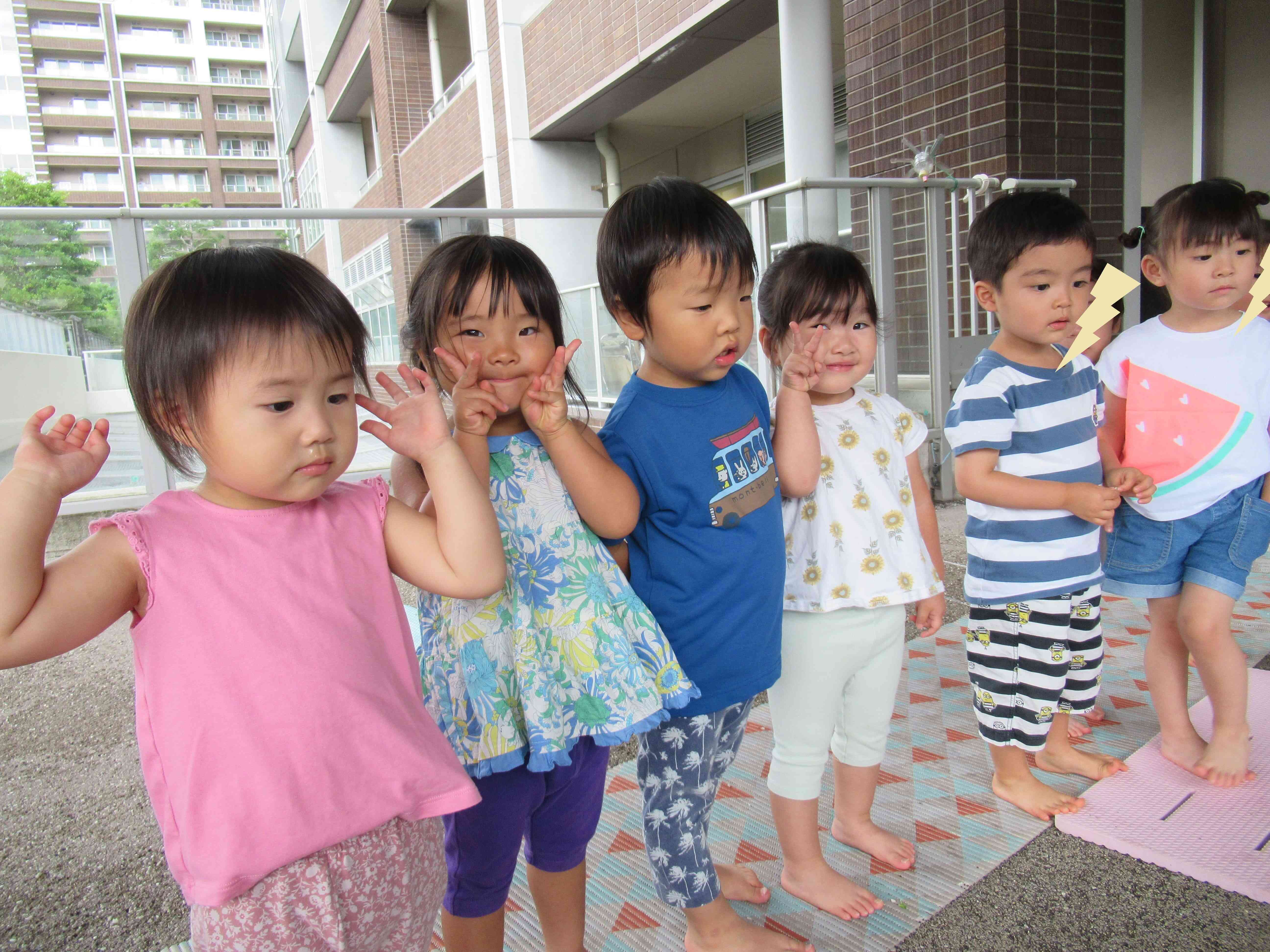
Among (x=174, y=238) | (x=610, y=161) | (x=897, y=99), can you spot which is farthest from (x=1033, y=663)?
(x=610, y=161)

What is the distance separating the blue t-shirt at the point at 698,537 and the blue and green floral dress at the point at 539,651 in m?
0.09

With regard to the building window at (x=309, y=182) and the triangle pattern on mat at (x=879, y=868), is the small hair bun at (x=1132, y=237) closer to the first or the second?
the triangle pattern on mat at (x=879, y=868)

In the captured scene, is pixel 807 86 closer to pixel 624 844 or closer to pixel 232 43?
pixel 624 844

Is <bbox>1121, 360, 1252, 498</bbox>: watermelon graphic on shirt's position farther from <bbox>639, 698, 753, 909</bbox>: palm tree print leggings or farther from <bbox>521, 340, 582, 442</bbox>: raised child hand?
<bbox>521, 340, 582, 442</bbox>: raised child hand

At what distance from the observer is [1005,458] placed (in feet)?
5.26

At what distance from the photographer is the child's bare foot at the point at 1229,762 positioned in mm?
1658

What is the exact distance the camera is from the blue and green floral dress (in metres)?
1.02

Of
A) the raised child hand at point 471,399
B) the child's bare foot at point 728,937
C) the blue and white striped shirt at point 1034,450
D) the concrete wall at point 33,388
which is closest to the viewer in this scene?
the raised child hand at point 471,399

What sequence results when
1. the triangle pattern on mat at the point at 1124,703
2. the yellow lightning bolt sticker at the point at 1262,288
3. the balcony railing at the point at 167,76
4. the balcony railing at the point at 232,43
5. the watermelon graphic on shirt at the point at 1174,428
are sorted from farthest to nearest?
the balcony railing at the point at 232,43 → the balcony railing at the point at 167,76 → the triangle pattern on mat at the point at 1124,703 → the watermelon graphic on shirt at the point at 1174,428 → the yellow lightning bolt sticker at the point at 1262,288

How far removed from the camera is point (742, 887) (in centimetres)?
140

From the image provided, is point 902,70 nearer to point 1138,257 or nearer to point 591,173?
point 1138,257

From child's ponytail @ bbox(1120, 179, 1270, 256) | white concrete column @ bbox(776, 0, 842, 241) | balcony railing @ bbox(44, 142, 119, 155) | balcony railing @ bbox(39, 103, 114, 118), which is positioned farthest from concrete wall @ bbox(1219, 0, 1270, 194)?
balcony railing @ bbox(44, 142, 119, 155)

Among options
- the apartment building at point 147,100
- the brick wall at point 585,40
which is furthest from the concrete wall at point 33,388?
the apartment building at point 147,100

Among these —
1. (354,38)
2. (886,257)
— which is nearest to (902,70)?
(886,257)
